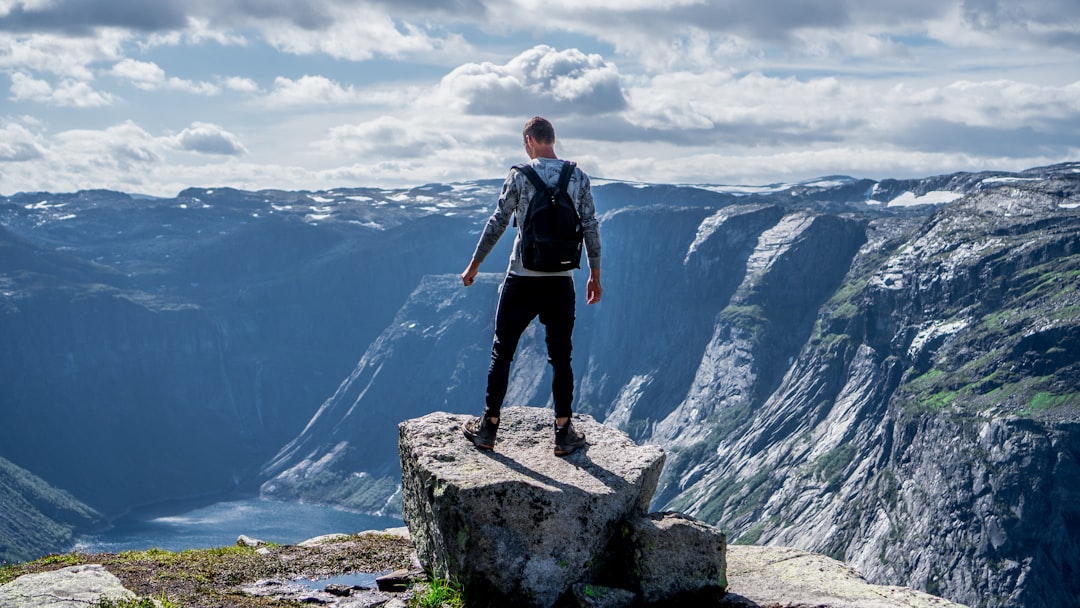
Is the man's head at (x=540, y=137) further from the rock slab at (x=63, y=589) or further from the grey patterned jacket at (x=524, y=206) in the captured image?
the rock slab at (x=63, y=589)

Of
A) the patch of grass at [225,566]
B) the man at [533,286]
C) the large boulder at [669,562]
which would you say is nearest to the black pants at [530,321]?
the man at [533,286]

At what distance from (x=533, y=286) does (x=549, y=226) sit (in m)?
1.41

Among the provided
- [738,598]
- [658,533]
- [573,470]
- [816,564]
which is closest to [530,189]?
[573,470]

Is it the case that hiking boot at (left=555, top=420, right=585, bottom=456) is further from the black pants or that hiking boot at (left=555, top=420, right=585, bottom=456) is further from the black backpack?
the black backpack

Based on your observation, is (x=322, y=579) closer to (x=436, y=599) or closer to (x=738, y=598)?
(x=436, y=599)

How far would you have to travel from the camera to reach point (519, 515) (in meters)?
18.5

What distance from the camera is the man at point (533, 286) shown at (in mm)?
20109

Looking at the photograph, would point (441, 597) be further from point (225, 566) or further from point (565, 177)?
point (565, 177)

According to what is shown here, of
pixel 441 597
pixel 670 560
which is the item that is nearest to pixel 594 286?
pixel 670 560

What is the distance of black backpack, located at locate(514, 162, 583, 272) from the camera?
1973 centimetres

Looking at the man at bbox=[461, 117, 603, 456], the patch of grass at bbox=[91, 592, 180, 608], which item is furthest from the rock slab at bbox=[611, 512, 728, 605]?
the patch of grass at bbox=[91, 592, 180, 608]

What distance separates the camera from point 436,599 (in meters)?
18.4

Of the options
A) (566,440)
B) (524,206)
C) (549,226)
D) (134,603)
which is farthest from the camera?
(566,440)

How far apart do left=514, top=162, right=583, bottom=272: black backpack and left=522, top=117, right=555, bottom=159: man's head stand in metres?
0.74
